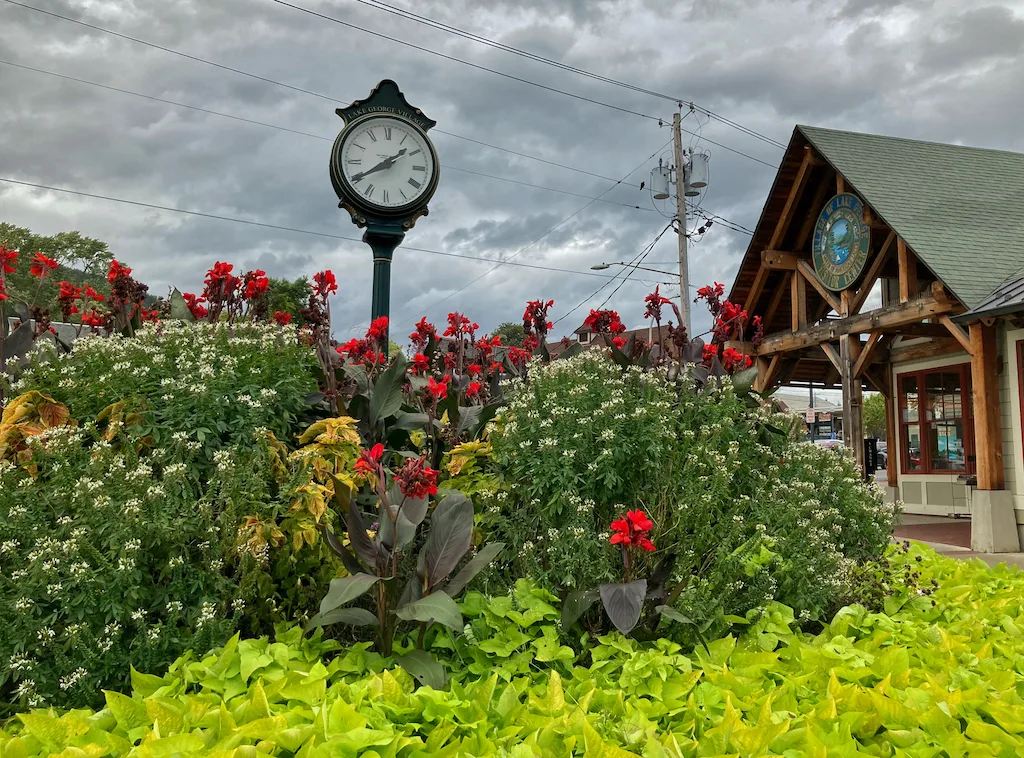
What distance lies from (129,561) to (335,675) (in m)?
0.76

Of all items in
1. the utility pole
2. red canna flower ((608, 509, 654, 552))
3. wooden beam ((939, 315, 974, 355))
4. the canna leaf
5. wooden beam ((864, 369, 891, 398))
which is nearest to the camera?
the canna leaf

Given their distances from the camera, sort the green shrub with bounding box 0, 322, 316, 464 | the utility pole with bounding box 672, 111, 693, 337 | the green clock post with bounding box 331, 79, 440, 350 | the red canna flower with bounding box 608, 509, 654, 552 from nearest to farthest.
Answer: the red canna flower with bounding box 608, 509, 654, 552, the green shrub with bounding box 0, 322, 316, 464, the green clock post with bounding box 331, 79, 440, 350, the utility pole with bounding box 672, 111, 693, 337

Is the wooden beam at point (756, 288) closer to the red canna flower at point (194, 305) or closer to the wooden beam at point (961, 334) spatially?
the wooden beam at point (961, 334)

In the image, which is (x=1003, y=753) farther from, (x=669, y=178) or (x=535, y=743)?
(x=669, y=178)

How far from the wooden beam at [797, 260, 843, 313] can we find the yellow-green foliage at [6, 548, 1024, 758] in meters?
9.97

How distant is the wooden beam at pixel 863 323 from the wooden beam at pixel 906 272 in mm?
166

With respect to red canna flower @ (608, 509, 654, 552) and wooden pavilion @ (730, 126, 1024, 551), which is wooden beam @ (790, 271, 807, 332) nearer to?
wooden pavilion @ (730, 126, 1024, 551)

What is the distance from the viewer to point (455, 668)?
2.68m

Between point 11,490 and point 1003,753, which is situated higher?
point 11,490

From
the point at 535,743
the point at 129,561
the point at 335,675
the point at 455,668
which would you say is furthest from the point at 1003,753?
the point at 129,561

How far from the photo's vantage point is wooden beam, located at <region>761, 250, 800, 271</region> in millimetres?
12938

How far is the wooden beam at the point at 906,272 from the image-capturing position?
10.3m

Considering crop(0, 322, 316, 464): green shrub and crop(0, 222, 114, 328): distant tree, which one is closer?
crop(0, 322, 316, 464): green shrub

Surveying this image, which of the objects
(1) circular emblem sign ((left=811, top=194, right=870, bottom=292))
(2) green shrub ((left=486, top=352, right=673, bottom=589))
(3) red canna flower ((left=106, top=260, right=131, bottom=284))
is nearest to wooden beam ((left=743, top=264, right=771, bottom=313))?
(1) circular emblem sign ((left=811, top=194, right=870, bottom=292))
